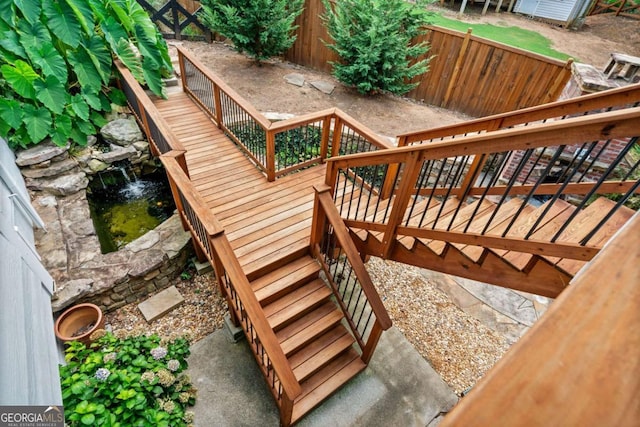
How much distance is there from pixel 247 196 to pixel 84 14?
12.5 feet

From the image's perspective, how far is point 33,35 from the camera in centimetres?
443

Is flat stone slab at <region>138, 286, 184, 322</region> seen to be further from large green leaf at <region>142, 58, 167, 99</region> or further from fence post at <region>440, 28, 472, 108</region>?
fence post at <region>440, 28, 472, 108</region>

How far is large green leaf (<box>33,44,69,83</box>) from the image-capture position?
14.4ft

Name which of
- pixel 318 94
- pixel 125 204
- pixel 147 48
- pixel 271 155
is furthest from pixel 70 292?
pixel 318 94

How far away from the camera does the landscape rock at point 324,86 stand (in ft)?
24.7

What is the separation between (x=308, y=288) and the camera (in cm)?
358

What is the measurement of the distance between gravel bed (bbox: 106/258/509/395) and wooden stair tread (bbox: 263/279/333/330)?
3.00ft

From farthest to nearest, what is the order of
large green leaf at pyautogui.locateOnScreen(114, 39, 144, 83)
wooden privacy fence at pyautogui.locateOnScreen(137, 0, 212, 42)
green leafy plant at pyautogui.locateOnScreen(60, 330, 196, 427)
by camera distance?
wooden privacy fence at pyautogui.locateOnScreen(137, 0, 212, 42) < large green leaf at pyautogui.locateOnScreen(114, 39, 144, 83) < green leafy plant at pyautogui.locateOnScreen(60, 330, 196, 427)

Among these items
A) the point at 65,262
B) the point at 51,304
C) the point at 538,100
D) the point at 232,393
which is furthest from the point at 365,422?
the point at 538,100

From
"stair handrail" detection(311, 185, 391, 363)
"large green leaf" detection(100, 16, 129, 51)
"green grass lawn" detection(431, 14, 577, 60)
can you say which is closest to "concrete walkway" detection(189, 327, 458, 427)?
"stair handrail" detection(311, 185, 391, 363)

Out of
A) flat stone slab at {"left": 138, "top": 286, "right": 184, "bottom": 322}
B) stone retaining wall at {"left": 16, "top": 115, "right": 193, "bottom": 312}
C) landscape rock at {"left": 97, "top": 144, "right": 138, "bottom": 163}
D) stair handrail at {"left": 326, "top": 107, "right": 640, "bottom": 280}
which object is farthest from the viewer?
landscape rock at {"left": 97, "top": 144, "right": 138, "bottom": 163}

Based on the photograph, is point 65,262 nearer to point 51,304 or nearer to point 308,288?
point 51,304

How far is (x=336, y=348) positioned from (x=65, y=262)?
333 cm

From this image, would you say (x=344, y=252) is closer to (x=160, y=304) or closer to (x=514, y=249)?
(x=514, y=249)
